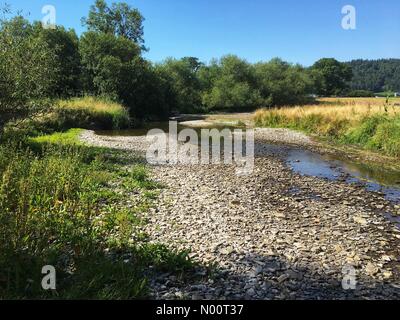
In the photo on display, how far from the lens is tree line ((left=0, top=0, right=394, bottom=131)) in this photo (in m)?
14.6

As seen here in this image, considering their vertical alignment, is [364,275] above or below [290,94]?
below

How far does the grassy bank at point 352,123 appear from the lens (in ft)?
73.3

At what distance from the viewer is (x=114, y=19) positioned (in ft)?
225

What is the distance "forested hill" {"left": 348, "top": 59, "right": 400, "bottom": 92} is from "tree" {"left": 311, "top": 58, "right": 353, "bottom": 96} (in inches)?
442

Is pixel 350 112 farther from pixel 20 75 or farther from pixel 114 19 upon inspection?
pixel 114 19

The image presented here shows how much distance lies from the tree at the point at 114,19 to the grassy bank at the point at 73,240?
63.0 m

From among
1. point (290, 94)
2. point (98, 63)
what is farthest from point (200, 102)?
point (98, 63)

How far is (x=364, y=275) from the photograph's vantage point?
258 inches

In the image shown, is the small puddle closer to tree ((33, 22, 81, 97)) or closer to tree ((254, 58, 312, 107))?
tree ((33, 22, 81, 97))

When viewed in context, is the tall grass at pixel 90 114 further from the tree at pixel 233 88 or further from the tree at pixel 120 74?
the tree at pixel 233 88

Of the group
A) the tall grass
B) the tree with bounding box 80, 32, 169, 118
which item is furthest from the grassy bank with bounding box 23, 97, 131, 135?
the tree with bounding box 80, 32, 169, 118

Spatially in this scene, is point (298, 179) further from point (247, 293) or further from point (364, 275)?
point (247, 293)

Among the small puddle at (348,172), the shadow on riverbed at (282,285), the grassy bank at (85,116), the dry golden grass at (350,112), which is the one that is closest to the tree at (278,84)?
the dry golden grass at (350,112)
